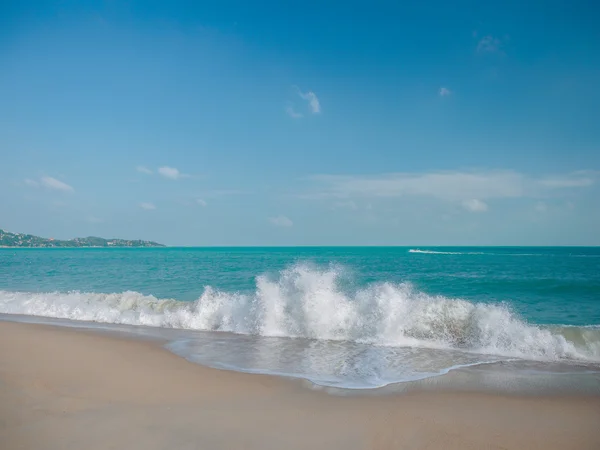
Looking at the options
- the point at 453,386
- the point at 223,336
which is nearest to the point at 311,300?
the point at 223,336

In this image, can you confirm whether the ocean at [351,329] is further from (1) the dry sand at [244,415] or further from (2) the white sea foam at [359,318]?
(1) the dry sand at [244,415]

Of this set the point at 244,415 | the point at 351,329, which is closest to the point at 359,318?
the point at 351,329

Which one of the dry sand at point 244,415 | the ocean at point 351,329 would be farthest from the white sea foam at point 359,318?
the dry sand at point 244,415

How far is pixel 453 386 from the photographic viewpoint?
21.1 ft

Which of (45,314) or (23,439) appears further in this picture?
(45,314)

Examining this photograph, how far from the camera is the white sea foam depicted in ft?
30.3

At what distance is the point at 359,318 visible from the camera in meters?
11.1

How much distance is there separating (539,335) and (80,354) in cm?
1055

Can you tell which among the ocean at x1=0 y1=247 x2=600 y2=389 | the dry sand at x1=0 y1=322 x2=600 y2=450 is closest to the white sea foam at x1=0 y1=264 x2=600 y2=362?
the ocean at x1=0 y1=247 x2=600 y2=389

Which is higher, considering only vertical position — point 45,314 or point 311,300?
point 311,300

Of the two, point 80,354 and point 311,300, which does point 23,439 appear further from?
point 311,300

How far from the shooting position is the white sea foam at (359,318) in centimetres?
923

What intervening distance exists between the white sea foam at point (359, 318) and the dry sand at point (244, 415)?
11.4 ft

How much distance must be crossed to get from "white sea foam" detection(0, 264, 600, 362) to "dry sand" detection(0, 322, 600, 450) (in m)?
3.49
